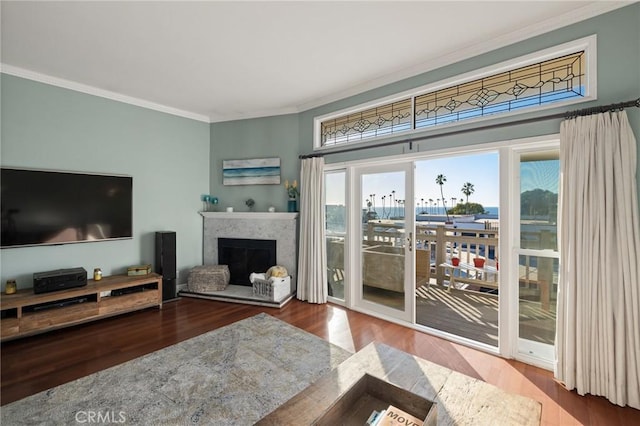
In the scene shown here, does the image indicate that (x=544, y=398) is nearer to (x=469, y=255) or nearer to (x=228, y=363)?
(x=228, y=363)

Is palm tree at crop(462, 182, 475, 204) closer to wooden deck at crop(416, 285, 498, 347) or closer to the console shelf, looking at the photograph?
wooden deck at crop(416, 285, 498, 347)

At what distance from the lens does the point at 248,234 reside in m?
4.52

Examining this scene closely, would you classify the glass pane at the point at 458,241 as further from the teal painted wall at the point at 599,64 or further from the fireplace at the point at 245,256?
the fireplace at the point at 245,256

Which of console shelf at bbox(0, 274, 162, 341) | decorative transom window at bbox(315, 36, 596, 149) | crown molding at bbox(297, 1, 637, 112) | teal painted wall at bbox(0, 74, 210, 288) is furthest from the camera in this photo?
teal painted wall at bbox(0, 74, 210, 288)

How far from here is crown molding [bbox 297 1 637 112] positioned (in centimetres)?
211

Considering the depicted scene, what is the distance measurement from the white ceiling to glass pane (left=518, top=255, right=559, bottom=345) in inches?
79.4

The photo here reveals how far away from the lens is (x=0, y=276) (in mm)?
3016

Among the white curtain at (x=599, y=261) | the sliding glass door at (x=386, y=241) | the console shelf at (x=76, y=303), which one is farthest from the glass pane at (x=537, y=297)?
the console shelf at (x=76, y=303)

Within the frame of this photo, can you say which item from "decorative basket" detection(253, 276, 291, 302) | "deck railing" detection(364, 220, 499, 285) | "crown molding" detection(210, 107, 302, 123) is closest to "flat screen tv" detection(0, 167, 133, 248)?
"crown molding" detection(210, 107, 302, 123)

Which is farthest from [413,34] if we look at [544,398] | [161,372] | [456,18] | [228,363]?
[161,372]

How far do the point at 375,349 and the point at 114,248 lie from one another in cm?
384

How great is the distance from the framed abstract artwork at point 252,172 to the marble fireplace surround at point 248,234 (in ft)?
1.79

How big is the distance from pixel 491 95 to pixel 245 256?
12.9 feet

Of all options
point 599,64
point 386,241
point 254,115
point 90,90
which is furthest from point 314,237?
point 90,90
